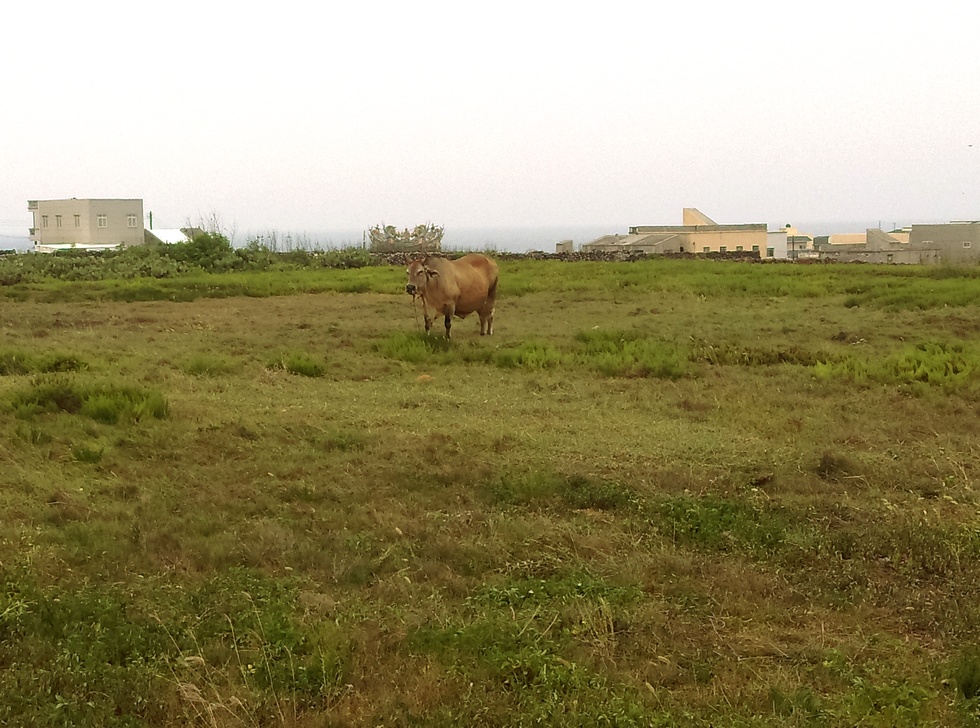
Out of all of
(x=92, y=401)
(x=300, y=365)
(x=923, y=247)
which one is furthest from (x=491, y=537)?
(x=923, y=247)

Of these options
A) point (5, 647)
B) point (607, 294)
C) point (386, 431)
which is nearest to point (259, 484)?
point (386, 431)

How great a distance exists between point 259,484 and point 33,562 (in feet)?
5.40

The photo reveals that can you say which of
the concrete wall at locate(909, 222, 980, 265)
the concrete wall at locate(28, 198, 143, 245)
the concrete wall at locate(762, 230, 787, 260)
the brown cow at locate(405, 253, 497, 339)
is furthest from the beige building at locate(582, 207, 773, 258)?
the brown cow at locate(405, 253, 497, 339)

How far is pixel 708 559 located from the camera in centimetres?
475

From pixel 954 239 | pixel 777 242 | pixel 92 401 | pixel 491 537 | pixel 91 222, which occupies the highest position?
pixel 91 222

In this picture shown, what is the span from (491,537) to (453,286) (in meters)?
8.31

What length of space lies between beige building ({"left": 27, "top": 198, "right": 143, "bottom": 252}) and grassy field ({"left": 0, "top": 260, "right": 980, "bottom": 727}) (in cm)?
4082

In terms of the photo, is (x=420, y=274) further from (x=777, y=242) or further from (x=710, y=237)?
(x=777, y=242)

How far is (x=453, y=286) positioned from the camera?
1304cm

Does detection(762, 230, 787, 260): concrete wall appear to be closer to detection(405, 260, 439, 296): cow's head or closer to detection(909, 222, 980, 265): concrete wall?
detection(909, 222, 980, 265): concrete wall

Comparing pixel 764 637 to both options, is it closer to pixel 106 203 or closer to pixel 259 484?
pixel 259 484

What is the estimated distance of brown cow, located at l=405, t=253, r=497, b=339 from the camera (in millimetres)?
12852

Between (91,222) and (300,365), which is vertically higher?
(91,222)

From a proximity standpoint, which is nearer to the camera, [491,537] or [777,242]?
[491,537]
